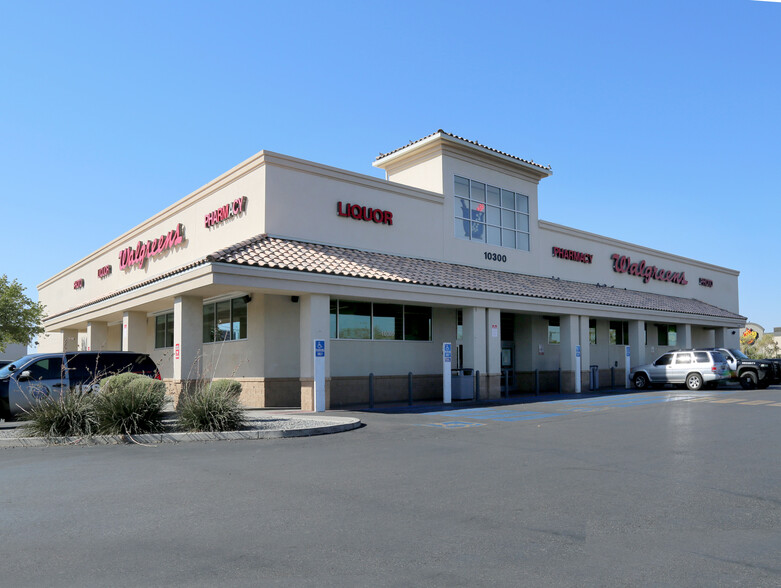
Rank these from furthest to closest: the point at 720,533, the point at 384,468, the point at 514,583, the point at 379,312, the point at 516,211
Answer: the point at 516,211 < the point at 379,312 < the point at 384,468 < the point at 720,533 < the point at 514,583

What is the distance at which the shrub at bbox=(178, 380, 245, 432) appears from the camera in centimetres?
1312

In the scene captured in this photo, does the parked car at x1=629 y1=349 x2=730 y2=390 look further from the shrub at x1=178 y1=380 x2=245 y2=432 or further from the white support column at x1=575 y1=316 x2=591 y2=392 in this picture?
the shrub at x1=178 y1=380 x2=245 y2=432

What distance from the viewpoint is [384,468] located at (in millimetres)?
9391

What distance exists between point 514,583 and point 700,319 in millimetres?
35855

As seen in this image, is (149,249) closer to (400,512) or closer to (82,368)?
(82,368)

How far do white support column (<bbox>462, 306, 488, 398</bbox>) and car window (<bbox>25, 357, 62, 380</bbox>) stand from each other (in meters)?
12.8

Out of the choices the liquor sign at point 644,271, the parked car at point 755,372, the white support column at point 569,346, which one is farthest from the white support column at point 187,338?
the liquor sign at point 644,271

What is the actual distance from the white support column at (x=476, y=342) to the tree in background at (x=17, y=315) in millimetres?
30266

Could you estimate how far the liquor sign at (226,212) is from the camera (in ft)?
69.5

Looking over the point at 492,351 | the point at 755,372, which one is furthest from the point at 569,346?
the point at 755,372

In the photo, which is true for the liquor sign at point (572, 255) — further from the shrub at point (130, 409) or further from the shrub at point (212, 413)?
the shrub at point (130, 409)

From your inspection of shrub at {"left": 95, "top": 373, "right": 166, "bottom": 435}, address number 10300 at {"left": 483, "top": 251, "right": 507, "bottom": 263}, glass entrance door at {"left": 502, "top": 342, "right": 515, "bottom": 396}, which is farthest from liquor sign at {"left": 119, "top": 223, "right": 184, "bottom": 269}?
glass entrance door at {"left": 502, "top": 342, "right": 515, "bottom": 396}

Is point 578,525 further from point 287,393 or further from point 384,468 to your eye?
point 287,393

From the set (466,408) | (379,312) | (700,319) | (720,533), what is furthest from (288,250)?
(700,319)
